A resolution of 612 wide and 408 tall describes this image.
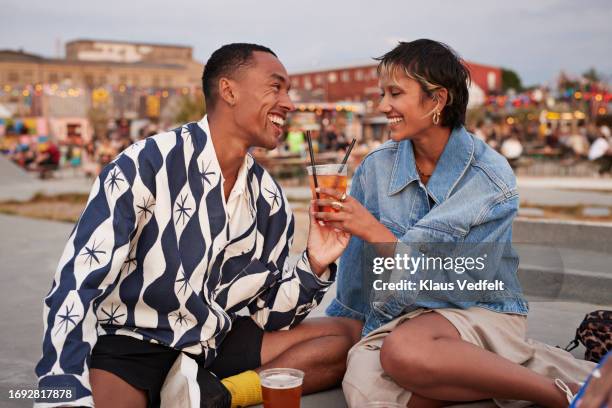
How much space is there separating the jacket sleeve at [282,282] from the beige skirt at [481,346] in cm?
32

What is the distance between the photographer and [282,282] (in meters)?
2.93

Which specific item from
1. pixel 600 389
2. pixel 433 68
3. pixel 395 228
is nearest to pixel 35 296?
pixel 395 228

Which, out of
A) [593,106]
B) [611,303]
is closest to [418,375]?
[611,303]

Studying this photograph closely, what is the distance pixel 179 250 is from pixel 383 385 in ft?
3.09

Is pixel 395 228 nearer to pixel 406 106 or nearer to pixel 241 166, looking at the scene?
pixel 406 106

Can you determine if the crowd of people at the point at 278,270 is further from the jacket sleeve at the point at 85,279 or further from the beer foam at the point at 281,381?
the beer foam at the point at 281,381

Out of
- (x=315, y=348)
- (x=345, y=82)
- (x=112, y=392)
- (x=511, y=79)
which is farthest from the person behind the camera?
(x=511, y=79)

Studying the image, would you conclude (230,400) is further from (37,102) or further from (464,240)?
(37,102)

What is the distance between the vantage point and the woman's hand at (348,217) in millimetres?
2490

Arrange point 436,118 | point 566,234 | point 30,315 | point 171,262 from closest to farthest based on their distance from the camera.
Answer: point 171,262, point 436,118, point 30,315, point 566,234

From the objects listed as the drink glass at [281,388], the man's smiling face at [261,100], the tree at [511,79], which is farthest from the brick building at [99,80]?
the tree at [511,79]

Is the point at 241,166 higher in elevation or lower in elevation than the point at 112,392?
higher

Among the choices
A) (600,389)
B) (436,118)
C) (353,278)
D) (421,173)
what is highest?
(436,118)

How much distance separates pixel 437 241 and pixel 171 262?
3.50 feet
